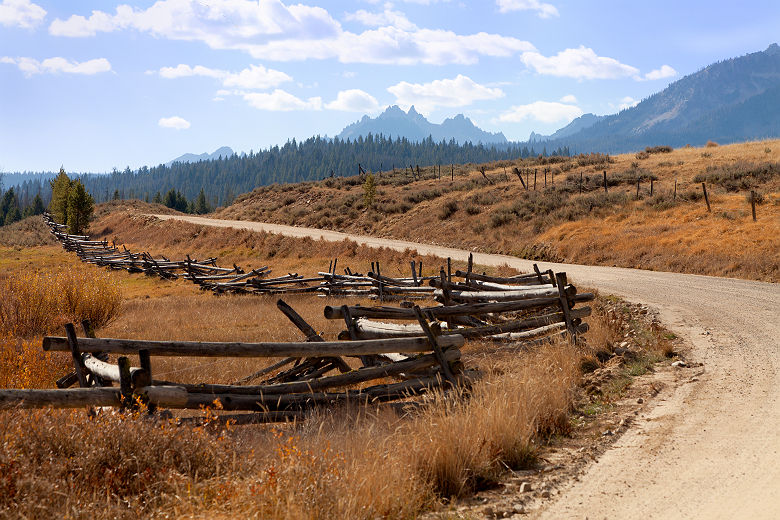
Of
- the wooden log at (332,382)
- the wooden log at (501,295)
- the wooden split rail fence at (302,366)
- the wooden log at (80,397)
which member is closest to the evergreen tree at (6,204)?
the wooden log at (501,295)

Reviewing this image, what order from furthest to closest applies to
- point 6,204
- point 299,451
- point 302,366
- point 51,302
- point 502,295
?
1. point 6,204
2. point 51,302
3. point 502,295
4. point 302,366
5. point 299,451

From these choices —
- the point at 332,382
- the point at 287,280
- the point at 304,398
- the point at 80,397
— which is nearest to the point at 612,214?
the point at 287,280

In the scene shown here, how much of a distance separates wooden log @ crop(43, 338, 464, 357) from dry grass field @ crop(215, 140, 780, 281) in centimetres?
1567

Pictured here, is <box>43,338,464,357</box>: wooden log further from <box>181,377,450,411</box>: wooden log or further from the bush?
the bush

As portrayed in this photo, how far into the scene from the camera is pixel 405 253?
2692cm

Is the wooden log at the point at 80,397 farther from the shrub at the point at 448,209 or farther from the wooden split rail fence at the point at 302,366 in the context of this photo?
the shrub at the point at 448,209

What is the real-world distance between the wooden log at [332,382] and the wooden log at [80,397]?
1.95 ft

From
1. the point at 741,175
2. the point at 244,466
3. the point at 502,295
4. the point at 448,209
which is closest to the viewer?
the point at 244,466

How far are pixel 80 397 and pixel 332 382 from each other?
266 centimetres

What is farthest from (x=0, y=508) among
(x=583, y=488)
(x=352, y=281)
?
(x=352, y=281)

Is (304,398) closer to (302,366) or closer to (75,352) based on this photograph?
(302,366)

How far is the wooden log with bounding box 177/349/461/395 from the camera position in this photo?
5.81 m

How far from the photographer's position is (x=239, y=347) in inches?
223

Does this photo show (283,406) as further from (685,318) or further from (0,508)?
(685,318)
